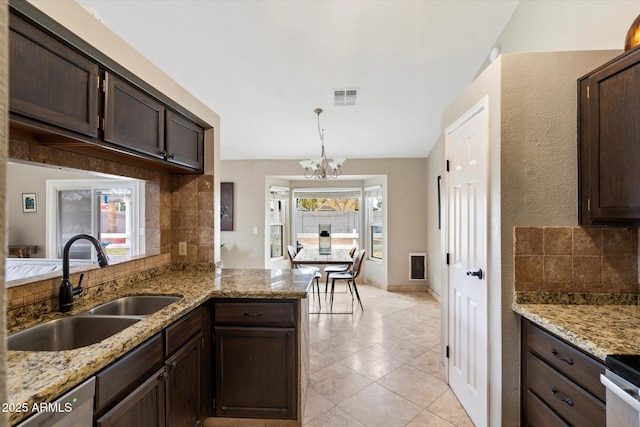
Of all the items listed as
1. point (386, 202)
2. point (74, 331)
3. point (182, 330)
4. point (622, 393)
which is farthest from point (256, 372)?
point (386, 202)

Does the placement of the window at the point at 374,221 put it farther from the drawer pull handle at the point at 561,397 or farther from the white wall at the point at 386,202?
the drawer pull handle at the point at 561,397

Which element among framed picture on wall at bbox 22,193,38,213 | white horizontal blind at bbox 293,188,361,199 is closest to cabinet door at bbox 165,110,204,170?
framed picture on wall at bbox 22,193,38,213

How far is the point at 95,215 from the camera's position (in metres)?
3.74

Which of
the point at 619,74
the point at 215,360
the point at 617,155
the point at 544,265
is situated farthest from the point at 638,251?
the point at 215,360

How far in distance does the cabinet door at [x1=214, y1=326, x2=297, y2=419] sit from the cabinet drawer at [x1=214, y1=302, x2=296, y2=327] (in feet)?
0.14

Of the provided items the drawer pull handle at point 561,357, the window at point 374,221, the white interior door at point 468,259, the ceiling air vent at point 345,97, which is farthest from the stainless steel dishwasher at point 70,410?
the window at point 374,221

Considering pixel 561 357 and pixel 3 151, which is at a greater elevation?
pixel 3 151

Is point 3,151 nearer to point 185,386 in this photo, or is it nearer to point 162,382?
point 162,382

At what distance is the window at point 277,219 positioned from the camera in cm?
590

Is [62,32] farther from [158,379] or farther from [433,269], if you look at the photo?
[433,269]

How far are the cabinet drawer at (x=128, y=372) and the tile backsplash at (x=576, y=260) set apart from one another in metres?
1.97

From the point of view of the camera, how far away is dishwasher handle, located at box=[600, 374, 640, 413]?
0.94 meters

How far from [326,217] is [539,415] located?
16.7 feet

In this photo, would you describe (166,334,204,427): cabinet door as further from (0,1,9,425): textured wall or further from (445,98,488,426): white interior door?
(445,98,488,426): white interior door
